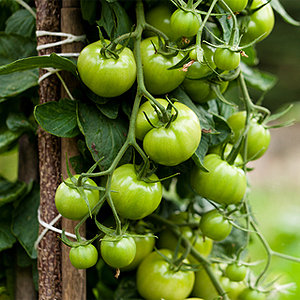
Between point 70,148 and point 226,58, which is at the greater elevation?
point 226,58

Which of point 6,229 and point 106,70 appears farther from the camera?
point 6,229

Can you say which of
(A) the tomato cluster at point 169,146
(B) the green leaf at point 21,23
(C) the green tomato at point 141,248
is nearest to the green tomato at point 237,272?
(A) the tomato cluster at point 169,146

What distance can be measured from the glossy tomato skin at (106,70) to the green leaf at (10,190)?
0.77 feet

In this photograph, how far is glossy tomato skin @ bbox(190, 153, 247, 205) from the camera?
363mm

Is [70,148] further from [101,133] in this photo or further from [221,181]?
[221,181]

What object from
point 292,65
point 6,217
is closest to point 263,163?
point 292,65

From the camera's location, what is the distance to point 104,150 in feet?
1.14

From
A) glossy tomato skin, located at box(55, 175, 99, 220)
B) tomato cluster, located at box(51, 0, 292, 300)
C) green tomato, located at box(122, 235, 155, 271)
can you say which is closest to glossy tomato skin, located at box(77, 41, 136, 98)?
tomato cluster, located at box(51, 0, 292, 300)

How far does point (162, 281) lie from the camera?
0.41 m

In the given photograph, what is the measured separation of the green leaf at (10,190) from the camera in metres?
0.47

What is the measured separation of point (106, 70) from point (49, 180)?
0.17m

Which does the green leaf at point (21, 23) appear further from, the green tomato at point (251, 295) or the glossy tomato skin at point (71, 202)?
the green tomato at point (251, 295)

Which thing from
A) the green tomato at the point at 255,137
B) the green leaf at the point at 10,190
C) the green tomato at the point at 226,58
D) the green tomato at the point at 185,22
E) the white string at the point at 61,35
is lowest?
the green leaf at the point at 10,190

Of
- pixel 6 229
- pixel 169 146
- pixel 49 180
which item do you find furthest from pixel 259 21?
pixel 6 229
